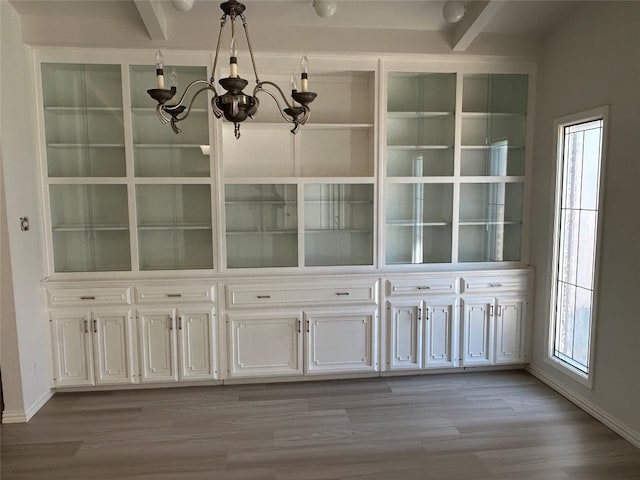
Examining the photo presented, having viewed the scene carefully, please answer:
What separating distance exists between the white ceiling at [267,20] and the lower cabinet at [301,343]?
2190mm

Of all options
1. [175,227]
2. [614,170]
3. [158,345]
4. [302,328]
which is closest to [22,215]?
[175,227]

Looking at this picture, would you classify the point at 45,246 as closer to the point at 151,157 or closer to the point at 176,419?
the point at 151,157

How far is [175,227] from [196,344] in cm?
99

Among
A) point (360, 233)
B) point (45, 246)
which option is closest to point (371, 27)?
point (360, 233)

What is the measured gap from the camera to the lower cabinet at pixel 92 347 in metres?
3.48

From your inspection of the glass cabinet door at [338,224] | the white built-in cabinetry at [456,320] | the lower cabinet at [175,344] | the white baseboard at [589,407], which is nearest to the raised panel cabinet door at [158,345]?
the lower cabinet at [175,344]

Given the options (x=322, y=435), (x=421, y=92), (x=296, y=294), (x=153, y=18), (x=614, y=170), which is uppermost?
(x=153, y=18)

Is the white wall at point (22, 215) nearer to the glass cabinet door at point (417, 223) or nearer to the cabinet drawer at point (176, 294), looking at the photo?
the cabinet drawer at point (176, 294)

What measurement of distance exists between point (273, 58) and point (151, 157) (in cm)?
129

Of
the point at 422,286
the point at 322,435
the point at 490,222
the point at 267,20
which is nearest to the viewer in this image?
the point at 322,435

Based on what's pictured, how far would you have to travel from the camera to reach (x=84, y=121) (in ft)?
11.7

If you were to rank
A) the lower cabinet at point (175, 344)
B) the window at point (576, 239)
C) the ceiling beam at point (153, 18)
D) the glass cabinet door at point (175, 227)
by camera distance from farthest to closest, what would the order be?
the glass cabinet door at point (175, 227)
the lower cabinet at point (175, 344)
the window at point (576, 239)
the ceiling beam at point (153, 18)

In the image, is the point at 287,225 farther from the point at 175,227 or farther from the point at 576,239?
the point at 576,239

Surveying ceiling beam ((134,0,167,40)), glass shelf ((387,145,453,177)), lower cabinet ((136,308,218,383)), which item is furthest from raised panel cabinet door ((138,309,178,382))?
glass shelf ((387,145,453,177))
